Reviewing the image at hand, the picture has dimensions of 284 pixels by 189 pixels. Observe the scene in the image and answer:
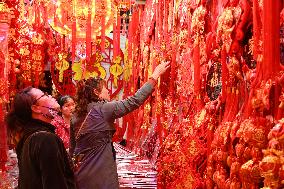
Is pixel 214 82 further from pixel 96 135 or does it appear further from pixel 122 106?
pixel 96 135

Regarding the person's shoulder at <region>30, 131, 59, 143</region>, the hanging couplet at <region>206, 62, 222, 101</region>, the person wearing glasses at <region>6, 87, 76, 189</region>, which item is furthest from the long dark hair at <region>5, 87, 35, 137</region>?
→ the hanging couplet at <region>206, 62, 222, 101</region>

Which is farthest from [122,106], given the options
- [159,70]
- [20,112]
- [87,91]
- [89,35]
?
[89,35]

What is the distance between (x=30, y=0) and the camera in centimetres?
908

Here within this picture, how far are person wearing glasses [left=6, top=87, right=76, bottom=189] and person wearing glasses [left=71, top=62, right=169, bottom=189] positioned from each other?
0.69m

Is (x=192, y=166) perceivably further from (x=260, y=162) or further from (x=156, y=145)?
(x=156, y=145)

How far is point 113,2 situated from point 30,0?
83.6 inches

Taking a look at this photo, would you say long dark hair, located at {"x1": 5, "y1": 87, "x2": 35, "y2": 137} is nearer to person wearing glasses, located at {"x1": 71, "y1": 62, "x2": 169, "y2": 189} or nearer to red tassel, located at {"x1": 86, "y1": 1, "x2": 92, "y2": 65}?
person wearing glasses, located at {"x1": 71, "y1": 62, "x2": 169, "y2": 189}

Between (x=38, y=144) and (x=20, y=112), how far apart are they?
9.2 inches

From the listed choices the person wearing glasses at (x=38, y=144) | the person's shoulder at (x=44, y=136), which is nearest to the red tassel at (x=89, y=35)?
the person wearing glasses at (x=38, y=144)

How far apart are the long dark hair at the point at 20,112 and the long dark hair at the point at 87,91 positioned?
0.80m

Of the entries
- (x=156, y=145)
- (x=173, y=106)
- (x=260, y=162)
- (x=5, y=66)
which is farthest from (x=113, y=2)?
(x=260, y=162)

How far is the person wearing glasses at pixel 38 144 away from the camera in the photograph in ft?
8.44

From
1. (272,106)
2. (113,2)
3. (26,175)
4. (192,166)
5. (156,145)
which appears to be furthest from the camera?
(113,2)

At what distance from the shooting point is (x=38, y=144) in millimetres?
2602
